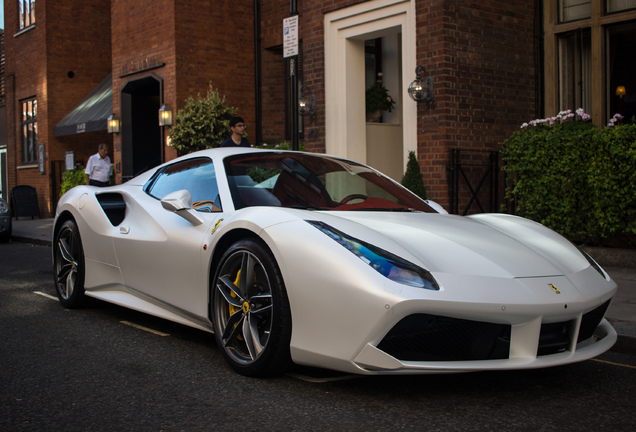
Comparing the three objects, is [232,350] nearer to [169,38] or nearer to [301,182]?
[301,182]

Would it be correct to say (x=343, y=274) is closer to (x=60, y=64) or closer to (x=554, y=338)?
(x=554, y=338)

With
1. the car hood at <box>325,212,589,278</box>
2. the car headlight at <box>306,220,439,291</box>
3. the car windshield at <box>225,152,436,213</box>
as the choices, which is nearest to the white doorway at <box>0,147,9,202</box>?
the car windshield at <box>225,152,436,213</box>

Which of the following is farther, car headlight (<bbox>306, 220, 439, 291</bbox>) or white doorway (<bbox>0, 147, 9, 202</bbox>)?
white doorway (<bbox>0, 147, 9, 202</bbox>)

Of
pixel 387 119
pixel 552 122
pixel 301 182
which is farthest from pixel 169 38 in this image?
pixel 301 182

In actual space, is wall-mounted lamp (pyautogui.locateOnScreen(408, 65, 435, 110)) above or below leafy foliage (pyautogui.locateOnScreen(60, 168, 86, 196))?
above

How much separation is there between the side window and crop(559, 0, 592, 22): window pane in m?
7.61

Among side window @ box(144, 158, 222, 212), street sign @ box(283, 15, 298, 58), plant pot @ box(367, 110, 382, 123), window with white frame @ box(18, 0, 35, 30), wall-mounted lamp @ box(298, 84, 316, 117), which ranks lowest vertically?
side window @ box(144, 158, 222, 212)

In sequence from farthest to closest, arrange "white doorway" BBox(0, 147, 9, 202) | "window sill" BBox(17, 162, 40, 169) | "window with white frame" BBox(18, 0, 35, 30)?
"white doorway" BBox(0, 147, 9, 202) < "window sill" BBox(17, 162, 40, 169) < "window with white frame" BBox(18, 0, 35, 30)

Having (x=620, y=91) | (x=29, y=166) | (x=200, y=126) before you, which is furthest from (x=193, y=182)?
(x=29, y=166)

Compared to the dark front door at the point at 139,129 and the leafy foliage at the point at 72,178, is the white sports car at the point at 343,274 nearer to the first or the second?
the dark front door at the point at 139,129

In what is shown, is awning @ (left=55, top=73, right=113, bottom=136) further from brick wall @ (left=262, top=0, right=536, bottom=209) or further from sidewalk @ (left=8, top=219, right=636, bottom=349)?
sidewalk @ (left=8, top=219, right=636, bottom=349)

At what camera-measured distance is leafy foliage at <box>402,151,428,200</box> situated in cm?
1035

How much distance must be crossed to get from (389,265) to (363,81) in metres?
9.31

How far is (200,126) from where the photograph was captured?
14.6 meters
